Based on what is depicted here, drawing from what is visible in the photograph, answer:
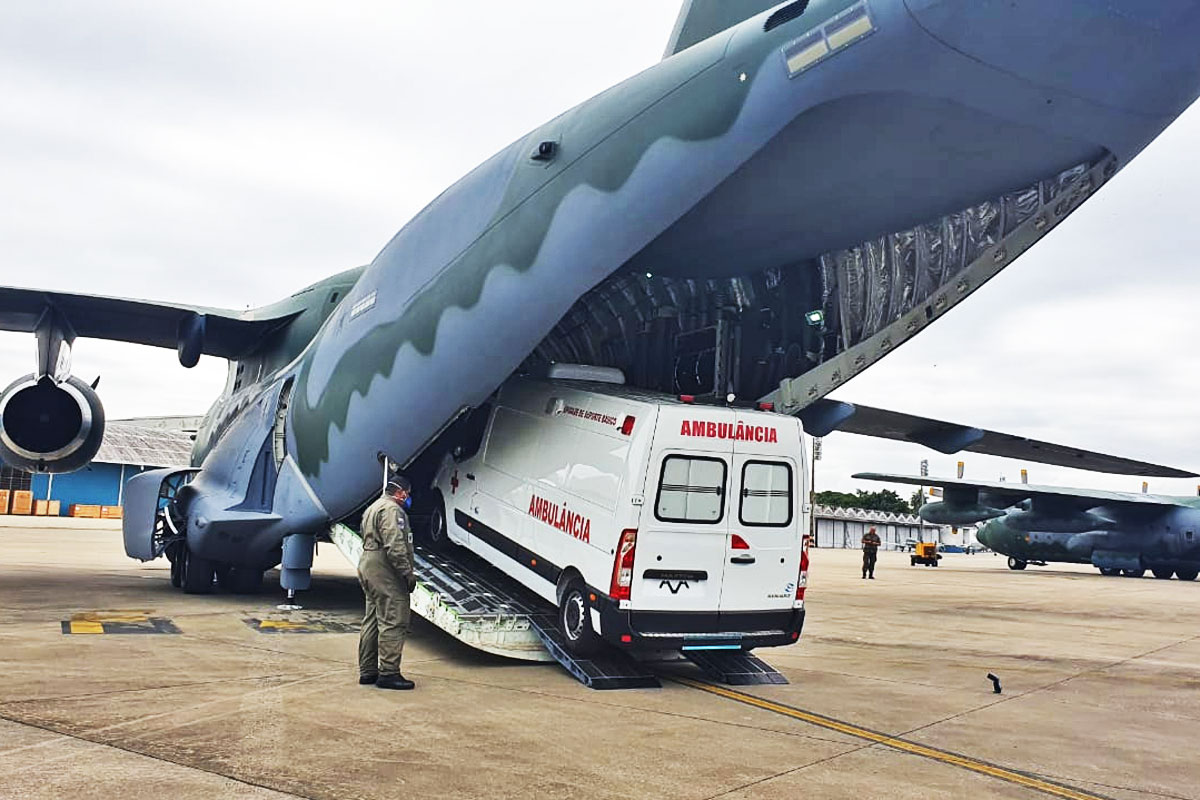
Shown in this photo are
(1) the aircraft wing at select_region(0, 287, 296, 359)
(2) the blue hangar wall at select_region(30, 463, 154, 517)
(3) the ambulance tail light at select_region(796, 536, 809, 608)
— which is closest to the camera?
(3) the ambulance tail light at select_region(796, 536, 809, 608)

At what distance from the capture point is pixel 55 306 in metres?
12.8

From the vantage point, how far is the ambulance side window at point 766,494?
302 inches

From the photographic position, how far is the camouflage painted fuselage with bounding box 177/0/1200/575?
227 inches

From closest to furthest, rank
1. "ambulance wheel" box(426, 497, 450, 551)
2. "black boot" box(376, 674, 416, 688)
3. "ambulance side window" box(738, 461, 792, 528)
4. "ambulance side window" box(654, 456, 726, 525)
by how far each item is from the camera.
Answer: "black boot" box(376, 674, 416, 688) < "ambulance side window" box(654, 456, 726, 525) < "ambulance side window" box(738, 461, 792, 528) < "ambulance wheel" box(426, 497, 450, 551)

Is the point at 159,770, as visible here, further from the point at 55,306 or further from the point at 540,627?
the point at 55,306

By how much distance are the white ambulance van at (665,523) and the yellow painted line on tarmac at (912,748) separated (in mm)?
493

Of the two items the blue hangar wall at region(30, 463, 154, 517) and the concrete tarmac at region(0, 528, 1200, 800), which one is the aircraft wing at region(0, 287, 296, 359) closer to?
the concrete tarmac at region(0, 528, 1200, 800)

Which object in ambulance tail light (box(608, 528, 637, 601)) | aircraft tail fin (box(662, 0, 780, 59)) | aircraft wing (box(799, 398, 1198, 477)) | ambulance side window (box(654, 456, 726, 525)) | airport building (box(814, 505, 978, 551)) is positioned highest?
aircraft tail fin (box(662, 0, 780, 59))

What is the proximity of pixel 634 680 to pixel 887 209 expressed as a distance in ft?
14.2

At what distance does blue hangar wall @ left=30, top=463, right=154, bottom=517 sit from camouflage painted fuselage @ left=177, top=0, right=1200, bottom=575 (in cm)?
4597

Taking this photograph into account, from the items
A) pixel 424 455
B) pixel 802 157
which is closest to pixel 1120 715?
pixel 802 157

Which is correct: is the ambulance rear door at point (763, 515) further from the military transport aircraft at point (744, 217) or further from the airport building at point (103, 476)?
the airport building at point (103, 476)

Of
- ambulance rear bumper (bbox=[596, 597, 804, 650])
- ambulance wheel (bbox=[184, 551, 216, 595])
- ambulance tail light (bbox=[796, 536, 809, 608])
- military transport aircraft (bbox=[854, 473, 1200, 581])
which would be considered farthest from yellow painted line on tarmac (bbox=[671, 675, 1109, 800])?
military transport aircraft (bbox=[854, 473, 1200, 581])

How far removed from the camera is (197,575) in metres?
13.0
